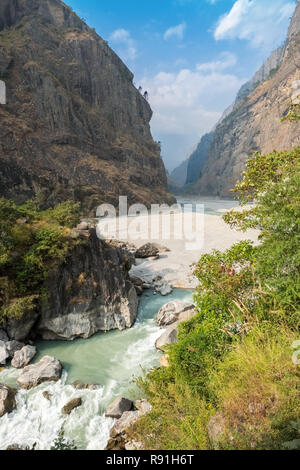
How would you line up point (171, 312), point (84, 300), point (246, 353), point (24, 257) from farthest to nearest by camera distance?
point (171, 312) → point (84, 300) → point (24, 257) → point (246, 353)

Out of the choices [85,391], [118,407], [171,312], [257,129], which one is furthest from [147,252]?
[257,129]

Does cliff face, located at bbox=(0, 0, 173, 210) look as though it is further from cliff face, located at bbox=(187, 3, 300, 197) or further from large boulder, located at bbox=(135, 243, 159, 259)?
cliff face, located at bbox=(187, 3, 300, 197)

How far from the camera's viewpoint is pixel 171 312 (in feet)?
49.1

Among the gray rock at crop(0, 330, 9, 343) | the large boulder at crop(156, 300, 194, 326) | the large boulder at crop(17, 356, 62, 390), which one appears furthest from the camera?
the large boulder at crop(156, 300, 194, 326)

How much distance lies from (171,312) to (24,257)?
29.6 feet

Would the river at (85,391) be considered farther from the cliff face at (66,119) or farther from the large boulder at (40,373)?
the cliff face at (66,119)

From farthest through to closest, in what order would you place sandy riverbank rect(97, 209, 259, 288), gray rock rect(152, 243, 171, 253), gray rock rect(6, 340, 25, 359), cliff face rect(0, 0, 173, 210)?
cliff face rect(0, 0, 173, 210), gray rock rect(152, 243, 171, 253), sandy riverbank rect(97, 209, 259, 288), gray rock rect(6, 340, 25, 359)

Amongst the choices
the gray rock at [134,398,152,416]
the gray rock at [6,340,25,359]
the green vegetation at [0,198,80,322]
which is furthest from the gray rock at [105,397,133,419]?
the green vegetation at [0,198,80,322]

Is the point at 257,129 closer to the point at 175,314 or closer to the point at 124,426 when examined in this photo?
the point at 175,314

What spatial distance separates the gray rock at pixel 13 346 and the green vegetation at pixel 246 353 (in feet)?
22.0

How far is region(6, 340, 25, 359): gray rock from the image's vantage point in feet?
37.0

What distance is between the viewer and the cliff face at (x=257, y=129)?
99.3 m

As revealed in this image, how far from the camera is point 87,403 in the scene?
890 centimetres

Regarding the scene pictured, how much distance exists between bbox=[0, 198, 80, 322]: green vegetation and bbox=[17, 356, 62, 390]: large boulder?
2752 millimetres
